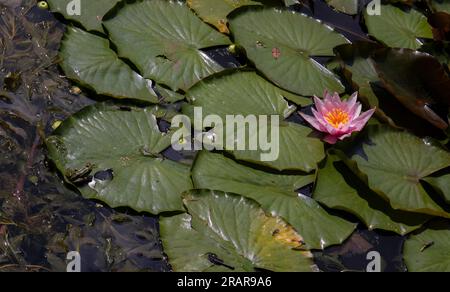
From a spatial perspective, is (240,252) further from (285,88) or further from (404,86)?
(404,86)

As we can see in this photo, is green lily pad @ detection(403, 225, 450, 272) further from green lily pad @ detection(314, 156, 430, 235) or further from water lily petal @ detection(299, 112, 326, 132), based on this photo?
water lily petal @ detection(299, 112, 326, 132)

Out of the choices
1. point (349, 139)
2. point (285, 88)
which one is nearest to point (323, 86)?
point (285, 88)

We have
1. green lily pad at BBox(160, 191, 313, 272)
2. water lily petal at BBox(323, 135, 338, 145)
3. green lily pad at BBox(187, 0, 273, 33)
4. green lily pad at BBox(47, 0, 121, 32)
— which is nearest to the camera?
green lily pad at BBox(160, 191, 313, 272)

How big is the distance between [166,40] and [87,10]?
47cm

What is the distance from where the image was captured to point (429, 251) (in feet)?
8.33

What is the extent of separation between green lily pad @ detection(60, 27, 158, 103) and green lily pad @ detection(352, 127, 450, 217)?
1.04 m

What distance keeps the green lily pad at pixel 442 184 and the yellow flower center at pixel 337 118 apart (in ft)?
1.46

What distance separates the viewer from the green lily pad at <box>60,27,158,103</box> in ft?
9.58

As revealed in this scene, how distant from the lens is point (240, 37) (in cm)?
317

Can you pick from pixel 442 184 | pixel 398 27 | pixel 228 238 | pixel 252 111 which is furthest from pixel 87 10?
pixel 442 184

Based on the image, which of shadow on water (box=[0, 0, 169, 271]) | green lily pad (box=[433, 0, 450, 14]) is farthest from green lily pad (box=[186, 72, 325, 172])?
green lily pad (box=[433, 0, 450, 14])

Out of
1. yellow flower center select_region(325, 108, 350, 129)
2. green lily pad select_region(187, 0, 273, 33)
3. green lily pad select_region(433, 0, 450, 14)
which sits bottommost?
yellow flower center select_region(325, 108, 350, 129)

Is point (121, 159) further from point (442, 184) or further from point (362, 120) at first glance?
point (442, 184)

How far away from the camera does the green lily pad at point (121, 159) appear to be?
8.38ft
